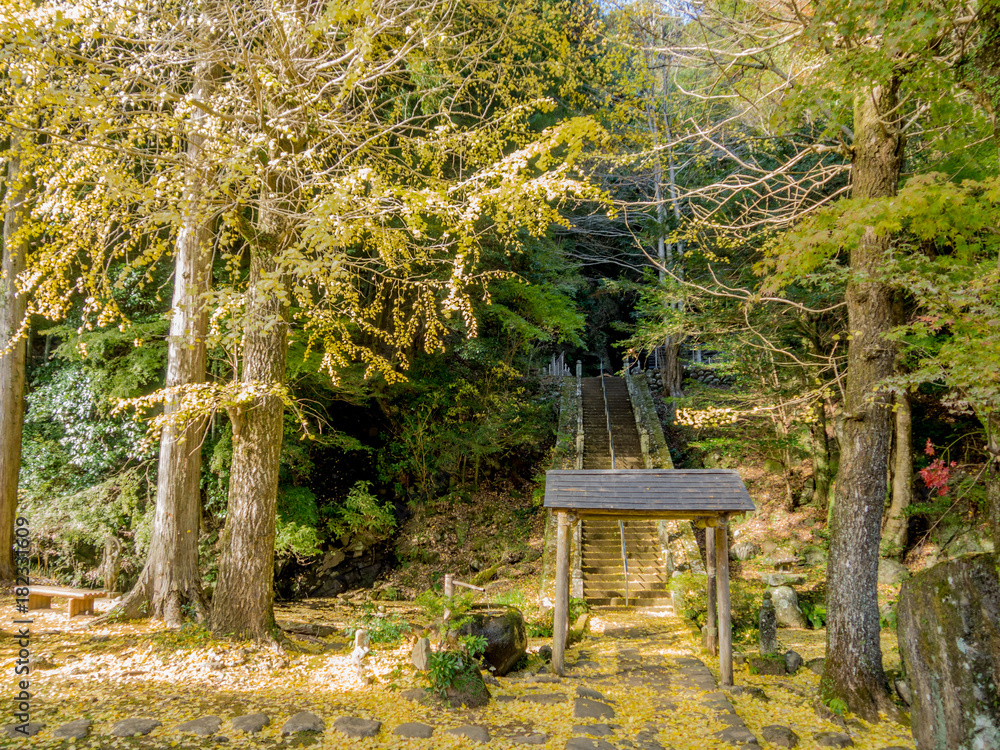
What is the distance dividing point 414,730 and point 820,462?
10.6m

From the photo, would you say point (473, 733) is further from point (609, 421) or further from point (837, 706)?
point (609, 421)

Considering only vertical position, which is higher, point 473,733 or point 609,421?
point 609,421

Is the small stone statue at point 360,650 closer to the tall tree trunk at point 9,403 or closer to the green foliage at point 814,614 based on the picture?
the tall tree trunk at point 9,403

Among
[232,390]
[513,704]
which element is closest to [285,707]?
[513,704]

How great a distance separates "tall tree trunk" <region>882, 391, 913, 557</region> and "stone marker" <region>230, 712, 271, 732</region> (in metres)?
9.77

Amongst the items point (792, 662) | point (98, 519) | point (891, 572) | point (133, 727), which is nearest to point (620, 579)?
point (792, 662)

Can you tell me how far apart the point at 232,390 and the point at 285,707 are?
2.90 meters

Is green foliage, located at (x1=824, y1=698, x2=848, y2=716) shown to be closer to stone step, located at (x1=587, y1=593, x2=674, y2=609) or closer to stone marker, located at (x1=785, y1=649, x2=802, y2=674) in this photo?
stone marker, located at (x1=785, y1=649, x2=802, y2=674)

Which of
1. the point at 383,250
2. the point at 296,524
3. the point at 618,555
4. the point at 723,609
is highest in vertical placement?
the point at 383,250

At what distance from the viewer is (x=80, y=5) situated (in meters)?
4.71

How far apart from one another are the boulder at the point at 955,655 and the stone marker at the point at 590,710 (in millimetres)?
2323

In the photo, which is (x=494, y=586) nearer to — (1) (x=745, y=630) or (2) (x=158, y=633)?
(1) (x=745, y=630)

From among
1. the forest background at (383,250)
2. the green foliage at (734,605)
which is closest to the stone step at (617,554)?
the green foliage at (734,605)

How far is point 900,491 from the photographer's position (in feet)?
30.6
